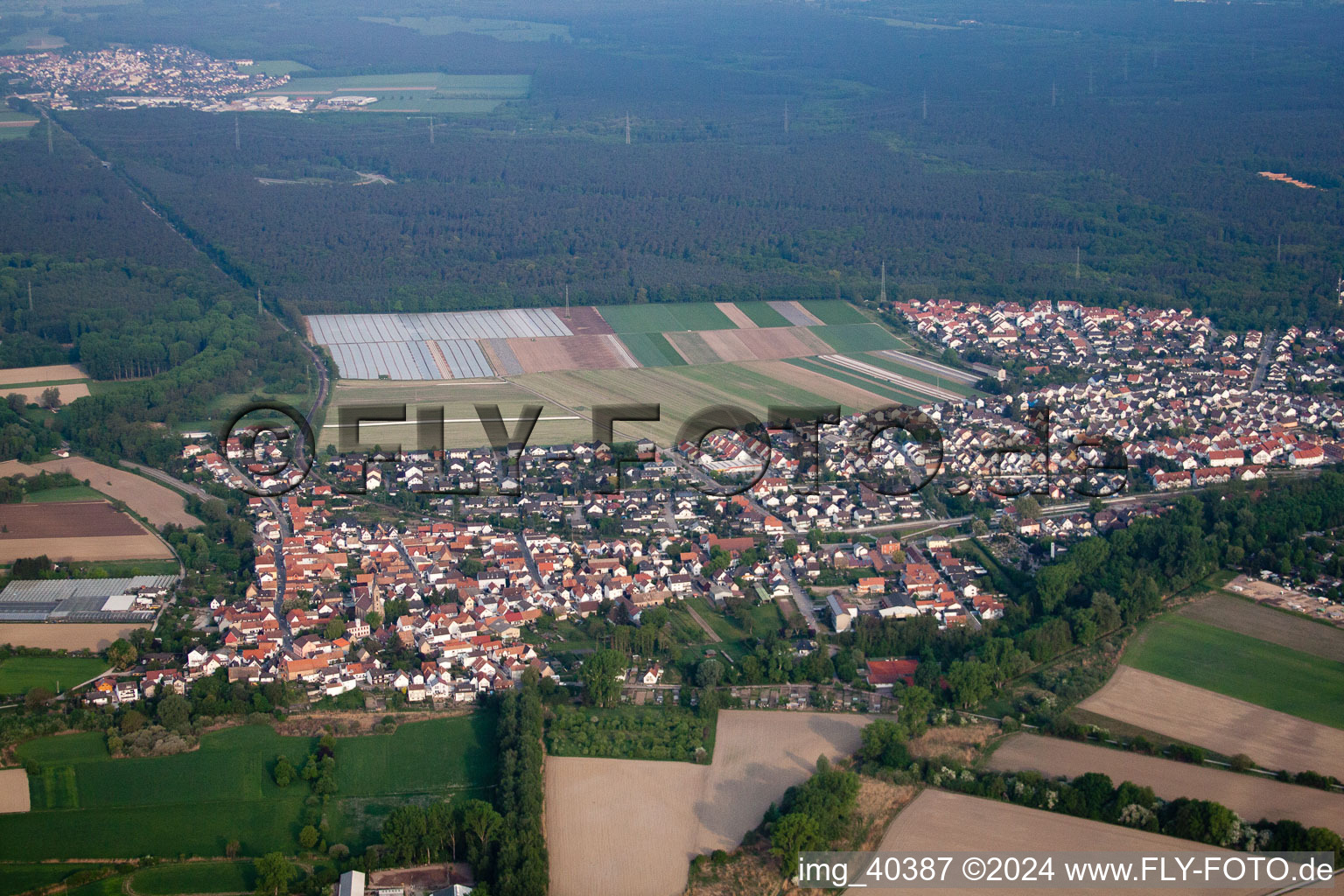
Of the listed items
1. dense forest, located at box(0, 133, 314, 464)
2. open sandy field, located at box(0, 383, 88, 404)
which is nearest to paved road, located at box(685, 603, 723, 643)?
dense forest, located at box(0, 133, 314, 464)

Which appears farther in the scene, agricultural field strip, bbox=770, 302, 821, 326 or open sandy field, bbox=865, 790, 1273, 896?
agricultural field strip, bbox=770, 302, 821, 326

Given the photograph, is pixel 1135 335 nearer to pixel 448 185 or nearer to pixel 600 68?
pixel 448 185

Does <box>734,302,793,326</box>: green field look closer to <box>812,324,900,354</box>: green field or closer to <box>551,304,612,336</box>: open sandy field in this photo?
<box>812,324,900,354</box>: green field

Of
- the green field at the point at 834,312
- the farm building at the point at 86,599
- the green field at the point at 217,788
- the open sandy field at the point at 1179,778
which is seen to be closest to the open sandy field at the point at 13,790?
the green field at the point at 217,788

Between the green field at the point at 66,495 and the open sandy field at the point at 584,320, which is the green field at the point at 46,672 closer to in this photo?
the green field at the point at 66,495

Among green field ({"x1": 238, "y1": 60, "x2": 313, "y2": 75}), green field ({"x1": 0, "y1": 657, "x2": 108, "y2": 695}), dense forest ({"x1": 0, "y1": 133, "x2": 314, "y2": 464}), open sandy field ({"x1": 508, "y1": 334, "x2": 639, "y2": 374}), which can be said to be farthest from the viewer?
green field ({"x1": 238, "y1": 60, "x2": 313, "y2": 75})

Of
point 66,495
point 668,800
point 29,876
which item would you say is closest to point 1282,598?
point 668,800
